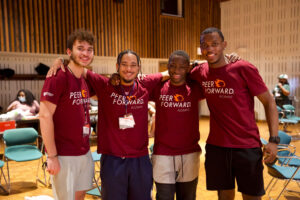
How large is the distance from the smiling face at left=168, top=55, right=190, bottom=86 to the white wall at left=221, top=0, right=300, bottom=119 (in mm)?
10024

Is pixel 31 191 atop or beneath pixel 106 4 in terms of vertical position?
beneath

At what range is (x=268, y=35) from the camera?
1128 cm

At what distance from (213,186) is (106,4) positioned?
29.1 feet

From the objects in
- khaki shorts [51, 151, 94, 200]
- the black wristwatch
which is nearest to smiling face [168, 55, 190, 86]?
the black wristwatch

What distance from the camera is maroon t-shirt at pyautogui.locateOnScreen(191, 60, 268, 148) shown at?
7.53ft

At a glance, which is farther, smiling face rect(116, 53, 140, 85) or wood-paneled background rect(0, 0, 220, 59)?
wood-paneled background rect(0, 0, 220, 59)

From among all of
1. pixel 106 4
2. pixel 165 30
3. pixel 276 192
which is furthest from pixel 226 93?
pixel 165 30

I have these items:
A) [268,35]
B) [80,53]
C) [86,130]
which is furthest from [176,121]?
[268,35]

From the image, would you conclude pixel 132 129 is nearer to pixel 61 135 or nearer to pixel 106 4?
pixel 61 135

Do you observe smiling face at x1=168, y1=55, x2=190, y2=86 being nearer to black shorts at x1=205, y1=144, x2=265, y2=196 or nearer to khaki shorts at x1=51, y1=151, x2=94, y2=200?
black shorts at x1=205, y1=144, x2=265, y2=196

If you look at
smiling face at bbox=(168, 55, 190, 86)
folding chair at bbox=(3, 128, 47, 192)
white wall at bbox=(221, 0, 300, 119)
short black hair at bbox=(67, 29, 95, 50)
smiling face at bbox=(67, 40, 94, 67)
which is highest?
white wall at bbox=(221, 0, 300, 119)

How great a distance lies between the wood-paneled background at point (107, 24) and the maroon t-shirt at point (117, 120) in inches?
281

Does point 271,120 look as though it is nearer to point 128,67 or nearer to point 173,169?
point 173,169

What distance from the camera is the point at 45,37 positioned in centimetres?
875
